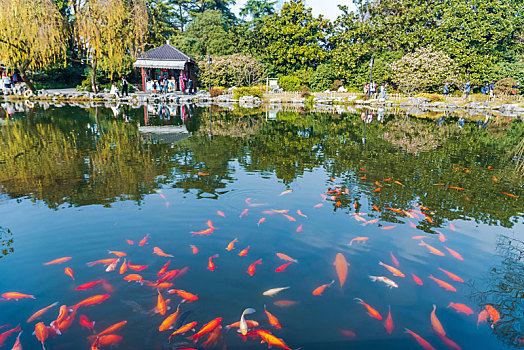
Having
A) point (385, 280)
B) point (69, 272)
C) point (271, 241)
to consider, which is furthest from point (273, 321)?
point (69, 272)

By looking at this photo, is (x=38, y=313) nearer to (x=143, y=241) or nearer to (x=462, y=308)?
(x=143, y=241)

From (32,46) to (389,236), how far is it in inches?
1190

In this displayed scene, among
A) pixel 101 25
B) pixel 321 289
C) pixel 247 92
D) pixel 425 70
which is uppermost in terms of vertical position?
pixel 101 25

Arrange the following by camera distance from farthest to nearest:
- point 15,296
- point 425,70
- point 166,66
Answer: point 166,66, point 425,70, point 15,296

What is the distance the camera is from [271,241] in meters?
4.54

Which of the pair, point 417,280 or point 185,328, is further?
point 417,280

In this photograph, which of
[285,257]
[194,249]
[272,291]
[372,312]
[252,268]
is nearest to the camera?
[372,312]

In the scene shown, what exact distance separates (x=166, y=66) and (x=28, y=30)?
11.1 metres

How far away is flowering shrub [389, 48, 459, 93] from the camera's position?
2928cm

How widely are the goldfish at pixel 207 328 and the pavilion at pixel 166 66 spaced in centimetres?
3204

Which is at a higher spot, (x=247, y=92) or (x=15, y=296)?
(x=247, y=92)

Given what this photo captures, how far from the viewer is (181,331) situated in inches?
114

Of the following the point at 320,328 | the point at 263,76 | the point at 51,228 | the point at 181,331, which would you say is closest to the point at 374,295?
the point at 320,328

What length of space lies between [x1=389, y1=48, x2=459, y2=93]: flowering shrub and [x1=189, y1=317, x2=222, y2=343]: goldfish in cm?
3230
